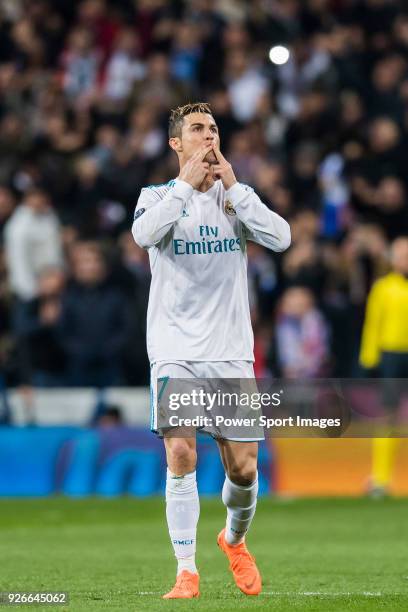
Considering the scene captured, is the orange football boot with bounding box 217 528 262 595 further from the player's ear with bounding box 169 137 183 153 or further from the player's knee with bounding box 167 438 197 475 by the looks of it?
the player's ear with bounding box 169 137 183 153

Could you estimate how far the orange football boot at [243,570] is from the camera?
7215 millimetres

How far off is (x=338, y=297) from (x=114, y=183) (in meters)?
3.14

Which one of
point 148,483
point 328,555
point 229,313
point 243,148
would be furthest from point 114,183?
point 229,313

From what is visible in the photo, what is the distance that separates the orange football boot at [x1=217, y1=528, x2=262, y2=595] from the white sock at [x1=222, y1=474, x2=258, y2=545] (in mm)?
43

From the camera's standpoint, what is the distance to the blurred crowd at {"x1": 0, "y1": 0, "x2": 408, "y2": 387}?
616 inches

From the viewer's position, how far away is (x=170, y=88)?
18234 millimetres

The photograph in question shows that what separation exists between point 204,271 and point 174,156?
10090 mm

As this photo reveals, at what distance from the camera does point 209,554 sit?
32.1ft

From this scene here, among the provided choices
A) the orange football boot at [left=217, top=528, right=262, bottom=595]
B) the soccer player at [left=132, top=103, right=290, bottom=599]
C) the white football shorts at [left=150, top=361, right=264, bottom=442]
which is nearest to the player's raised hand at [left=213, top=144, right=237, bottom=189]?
the soccer player at [left=132, top=103, right=290, bottom=599]

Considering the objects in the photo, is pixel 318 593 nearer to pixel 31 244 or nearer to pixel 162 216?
pixel 162 216

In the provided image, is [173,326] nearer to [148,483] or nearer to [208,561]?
[208,561]

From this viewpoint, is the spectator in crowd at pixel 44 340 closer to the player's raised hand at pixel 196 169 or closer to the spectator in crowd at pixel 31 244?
the spectator in crowd at pixel 31 244

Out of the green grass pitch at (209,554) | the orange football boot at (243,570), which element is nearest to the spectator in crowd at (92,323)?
the green grass pitch at (209,554)

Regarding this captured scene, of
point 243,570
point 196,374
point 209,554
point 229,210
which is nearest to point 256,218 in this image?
point 229,210
